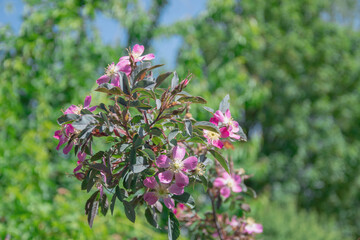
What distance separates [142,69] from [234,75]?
317 cm

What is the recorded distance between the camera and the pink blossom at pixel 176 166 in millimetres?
755

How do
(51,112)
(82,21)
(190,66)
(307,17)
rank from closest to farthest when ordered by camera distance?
(51,112), (82,21), (190,66), (307,17)

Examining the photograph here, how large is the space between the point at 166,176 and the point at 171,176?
0.03ft

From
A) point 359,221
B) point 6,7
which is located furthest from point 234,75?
point 359,221

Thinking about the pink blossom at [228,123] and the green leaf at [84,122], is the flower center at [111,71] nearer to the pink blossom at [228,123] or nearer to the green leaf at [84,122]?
the green leaf at [84,122]

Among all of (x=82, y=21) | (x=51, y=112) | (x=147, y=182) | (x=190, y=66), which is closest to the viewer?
(x=147, y=182)

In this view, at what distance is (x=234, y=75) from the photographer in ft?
12.7

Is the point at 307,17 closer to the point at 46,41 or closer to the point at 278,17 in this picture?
the point at 278,17

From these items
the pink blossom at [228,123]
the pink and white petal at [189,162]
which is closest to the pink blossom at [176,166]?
the pink and white petal at [189,162]

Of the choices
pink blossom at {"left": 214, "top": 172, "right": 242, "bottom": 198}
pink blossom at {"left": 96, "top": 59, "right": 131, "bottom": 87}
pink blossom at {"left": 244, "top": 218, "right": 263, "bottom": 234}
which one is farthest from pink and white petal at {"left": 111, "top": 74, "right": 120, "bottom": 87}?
pink blossom at {"left": 244, "top": 218, "right": 263, "bottom": 234}

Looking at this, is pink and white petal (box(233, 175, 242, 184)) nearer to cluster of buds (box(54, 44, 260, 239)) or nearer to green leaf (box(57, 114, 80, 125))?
cluster of buds (box(54, 44, 260, 239))

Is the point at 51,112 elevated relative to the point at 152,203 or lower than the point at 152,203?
elevated

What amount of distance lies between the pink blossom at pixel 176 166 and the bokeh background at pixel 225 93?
1007 mm

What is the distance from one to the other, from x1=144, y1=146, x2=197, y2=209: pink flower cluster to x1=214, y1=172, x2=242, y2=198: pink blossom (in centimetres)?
34
